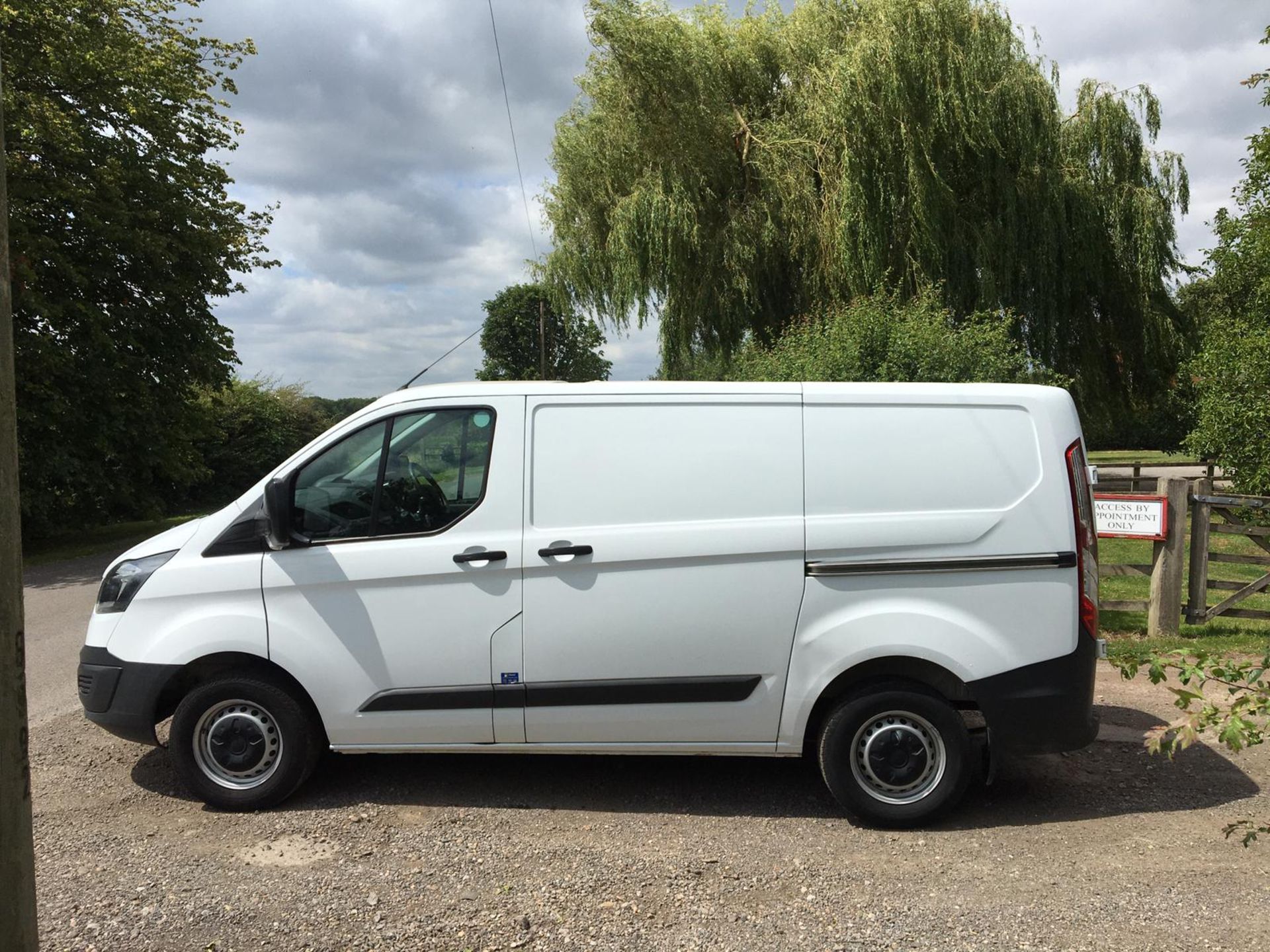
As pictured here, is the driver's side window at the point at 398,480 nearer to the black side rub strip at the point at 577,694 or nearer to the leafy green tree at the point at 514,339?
the black side rub strip at the point at 577,694

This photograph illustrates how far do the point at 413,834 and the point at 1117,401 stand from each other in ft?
57.3

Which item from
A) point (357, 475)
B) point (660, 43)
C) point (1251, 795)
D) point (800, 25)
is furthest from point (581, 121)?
point (1251, 795)

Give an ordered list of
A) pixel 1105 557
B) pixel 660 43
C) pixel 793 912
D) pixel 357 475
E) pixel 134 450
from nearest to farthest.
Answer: pixel 793 912 → pixel 357 475 → pixel 1105 557 → pixel 660 43 → pixel 134 450

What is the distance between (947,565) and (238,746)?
11.3 feet

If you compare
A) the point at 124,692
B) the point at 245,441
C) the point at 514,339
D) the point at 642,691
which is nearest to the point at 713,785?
the point at 642,691

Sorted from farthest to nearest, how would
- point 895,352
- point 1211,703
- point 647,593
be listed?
point 895,352
point 647,593
point 1211,703

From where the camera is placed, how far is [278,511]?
445cm

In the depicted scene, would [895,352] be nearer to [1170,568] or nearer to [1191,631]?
[1170,568]

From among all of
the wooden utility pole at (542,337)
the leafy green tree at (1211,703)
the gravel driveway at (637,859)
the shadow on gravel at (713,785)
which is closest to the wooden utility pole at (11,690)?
the gravel driveway at (637,859)

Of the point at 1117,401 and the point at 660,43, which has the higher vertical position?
the point at 660,43

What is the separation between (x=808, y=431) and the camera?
4.43 meters

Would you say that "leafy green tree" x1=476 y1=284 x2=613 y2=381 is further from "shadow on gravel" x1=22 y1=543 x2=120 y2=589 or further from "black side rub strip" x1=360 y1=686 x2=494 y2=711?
"black side rub strip" x1=360 y1=686 x2=494 y2=711

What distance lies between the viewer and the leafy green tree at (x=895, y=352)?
931 cm

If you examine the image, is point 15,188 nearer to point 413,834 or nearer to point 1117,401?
point 413,834
